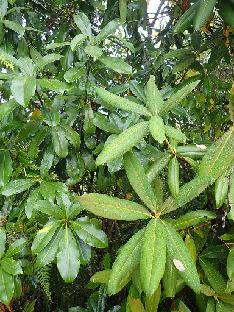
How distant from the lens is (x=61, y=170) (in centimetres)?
176

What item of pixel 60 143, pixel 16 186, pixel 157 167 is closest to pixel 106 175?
pixel 60 143

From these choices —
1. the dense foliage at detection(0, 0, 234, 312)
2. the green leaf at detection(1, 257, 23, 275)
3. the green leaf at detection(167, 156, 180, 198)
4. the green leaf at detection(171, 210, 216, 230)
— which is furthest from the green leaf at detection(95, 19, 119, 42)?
the green leaf at detection(1, 257, 23, 275)

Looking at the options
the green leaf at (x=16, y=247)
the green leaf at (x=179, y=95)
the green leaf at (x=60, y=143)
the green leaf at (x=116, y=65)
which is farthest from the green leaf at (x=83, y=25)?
the green leaf at (x=16, y=247)

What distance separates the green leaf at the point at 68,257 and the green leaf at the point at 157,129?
1.60 ft

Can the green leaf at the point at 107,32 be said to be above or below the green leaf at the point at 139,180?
above

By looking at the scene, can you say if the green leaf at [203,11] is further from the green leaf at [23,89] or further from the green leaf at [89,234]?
the green leaf at [89,234]

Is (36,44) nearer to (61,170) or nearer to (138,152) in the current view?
(61,170)

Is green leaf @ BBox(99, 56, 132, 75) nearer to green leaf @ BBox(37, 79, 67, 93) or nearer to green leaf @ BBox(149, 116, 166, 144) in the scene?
green leaf @ BBox(37, 79, 67, 93)

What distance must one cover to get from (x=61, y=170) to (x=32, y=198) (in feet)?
1.04

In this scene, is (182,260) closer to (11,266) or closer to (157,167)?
(157,167)

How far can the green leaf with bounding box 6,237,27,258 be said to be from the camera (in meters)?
1.49

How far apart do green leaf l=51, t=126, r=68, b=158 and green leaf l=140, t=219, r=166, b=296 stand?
0.55 m

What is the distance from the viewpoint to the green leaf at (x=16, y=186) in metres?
1.46

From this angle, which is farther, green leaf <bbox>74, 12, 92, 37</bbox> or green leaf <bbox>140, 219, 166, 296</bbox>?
green leaf <bbox>74, 12, 92, 37</bbox>
